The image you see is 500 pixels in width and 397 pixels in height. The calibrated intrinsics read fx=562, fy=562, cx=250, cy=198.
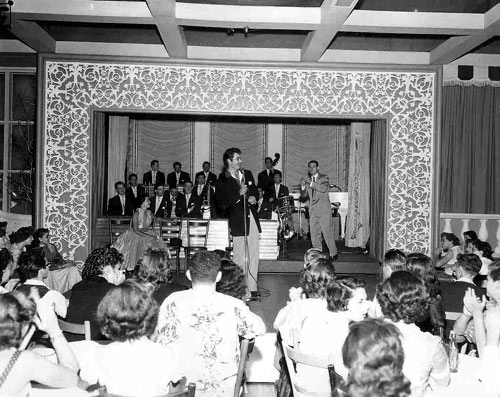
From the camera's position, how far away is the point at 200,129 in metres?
12.5

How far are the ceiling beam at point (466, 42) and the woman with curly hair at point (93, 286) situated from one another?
188 inches

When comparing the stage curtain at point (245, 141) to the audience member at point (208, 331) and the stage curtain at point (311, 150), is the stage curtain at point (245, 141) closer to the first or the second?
the stage curtain at point (311, 150)

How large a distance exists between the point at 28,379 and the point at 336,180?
431 inches

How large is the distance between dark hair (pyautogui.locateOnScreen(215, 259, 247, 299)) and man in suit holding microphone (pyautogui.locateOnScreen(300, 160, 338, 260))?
16.7 feet

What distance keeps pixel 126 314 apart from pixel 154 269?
4.61 feet

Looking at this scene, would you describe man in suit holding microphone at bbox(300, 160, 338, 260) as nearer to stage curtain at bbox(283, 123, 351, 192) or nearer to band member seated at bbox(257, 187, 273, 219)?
band member seated at bbox(257, 187, 273, 219)

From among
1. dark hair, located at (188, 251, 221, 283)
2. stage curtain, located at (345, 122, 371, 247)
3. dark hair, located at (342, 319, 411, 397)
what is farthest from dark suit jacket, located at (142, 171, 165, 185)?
dark hair, located at (342, 319, 411, 397)

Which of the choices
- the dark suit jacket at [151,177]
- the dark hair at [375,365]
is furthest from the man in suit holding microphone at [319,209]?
the dark hair at [375,365]

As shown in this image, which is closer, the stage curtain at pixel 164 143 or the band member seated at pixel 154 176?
the band member seated at pixel 154 176

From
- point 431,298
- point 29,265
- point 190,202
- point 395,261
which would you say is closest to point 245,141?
point 190,202

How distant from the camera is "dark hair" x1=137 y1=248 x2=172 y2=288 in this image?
11.5ft

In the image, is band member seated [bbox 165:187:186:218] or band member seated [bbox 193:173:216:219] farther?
band member seated [bbox 193:173:216:219]

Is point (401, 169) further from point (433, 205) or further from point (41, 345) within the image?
point (41, 345)

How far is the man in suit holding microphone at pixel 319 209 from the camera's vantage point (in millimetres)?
8484
